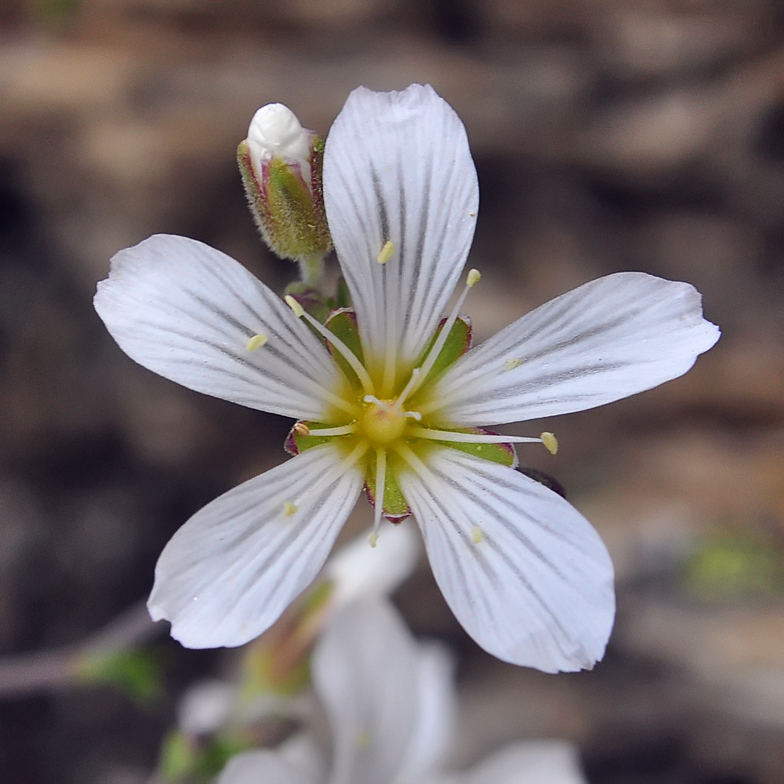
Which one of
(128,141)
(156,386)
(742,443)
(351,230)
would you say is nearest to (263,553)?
(351,230)

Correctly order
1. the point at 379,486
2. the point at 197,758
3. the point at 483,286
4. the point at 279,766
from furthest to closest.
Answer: the point at 483,286 < the point at 197,758 < the point at 279,766 < the point at 379,486

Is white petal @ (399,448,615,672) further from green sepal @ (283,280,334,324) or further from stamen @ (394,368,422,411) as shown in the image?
green sepal @ (283,280,334,324)

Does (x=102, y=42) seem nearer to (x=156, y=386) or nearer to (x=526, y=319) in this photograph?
(x=156, y=386)

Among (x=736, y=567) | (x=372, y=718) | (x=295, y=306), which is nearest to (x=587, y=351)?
(x=295, y=306)

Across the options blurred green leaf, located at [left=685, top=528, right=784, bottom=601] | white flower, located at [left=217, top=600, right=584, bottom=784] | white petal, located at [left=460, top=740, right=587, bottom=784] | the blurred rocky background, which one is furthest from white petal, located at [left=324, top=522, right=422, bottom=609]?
blurred green leaf, located at [left=685, top=528, right=784, bottom=601]

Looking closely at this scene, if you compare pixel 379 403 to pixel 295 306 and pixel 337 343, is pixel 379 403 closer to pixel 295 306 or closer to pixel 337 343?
pixel 337 343

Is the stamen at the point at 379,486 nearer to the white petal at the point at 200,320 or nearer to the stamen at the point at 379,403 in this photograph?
the stamen at the point at 379,403

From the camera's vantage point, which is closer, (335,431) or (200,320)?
(200,320)
